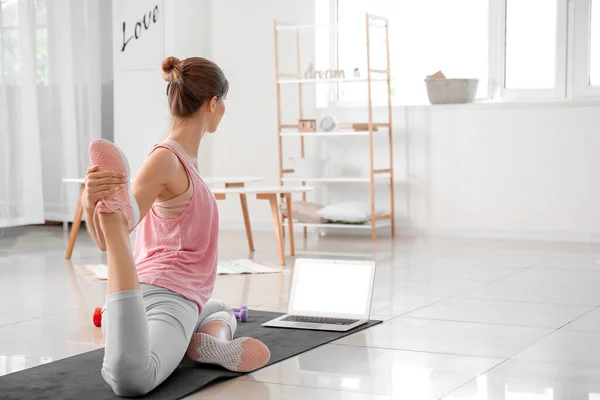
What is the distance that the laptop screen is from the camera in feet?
10.6

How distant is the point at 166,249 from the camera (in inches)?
100

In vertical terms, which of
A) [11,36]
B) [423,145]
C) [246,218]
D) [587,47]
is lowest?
[246,218]

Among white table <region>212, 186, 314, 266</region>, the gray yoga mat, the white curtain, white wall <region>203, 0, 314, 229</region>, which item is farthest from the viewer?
white wall <region>203, 0, 314, 229</region>

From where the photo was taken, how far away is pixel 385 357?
272 cm

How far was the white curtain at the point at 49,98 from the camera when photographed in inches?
241

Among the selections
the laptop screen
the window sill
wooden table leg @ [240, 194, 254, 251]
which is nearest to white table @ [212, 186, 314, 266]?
wooden table leg @ [240, 194, 254, 251]

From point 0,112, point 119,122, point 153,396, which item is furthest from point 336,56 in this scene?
point 153,396

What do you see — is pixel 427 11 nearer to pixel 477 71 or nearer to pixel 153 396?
pixel 477 71

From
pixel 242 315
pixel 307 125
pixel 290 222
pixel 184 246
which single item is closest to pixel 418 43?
pixel 307 125

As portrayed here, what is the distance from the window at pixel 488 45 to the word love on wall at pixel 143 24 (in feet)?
4.20

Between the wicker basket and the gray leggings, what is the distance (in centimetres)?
399

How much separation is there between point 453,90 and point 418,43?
0.53 metres

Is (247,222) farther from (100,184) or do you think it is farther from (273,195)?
(100,184)

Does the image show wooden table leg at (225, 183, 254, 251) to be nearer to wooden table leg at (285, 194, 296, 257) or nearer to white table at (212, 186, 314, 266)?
wooden table leg at (285, 194, 296, 257)
